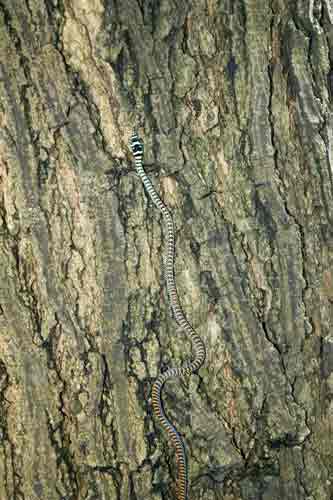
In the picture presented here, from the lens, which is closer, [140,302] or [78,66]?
[78,66]

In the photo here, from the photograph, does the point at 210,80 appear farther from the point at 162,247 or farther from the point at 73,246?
the point at 73,246

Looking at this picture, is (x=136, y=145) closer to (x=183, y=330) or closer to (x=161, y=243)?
(x=161, y=243)

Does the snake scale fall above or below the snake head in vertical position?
below

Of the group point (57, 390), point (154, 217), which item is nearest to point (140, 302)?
point (154, 217)

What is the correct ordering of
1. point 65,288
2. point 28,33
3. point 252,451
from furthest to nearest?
point 252,451 < point 65,288 < point 28,33

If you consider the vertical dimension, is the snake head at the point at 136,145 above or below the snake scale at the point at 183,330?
above
